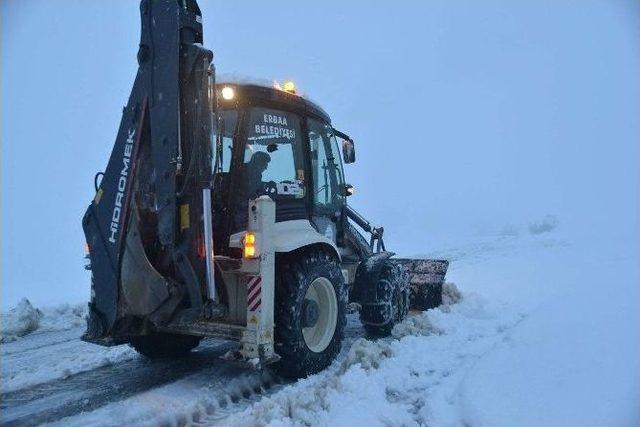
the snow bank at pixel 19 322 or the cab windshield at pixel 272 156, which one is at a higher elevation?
the cab windshield at pixel 272 156

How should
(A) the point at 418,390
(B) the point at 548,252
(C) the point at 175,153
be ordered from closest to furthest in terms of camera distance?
(C) the point at 175,153
(A) the point at 418,390
(B) the point at 548,252

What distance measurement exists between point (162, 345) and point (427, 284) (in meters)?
4.11

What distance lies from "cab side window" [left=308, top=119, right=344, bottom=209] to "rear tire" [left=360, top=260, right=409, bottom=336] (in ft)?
3.57

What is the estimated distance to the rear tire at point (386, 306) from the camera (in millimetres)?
5875

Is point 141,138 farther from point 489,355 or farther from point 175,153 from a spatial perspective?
point 489,355

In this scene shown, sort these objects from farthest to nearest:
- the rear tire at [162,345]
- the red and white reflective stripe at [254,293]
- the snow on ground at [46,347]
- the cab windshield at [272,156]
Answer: the rear tire at [162,345]
the cab windshield at [272,156]
the snow on ground at [46,347]
the red and white reflective stripe at [254,293]

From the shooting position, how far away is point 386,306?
19.3ft

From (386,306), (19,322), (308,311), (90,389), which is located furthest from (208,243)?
(19,322)

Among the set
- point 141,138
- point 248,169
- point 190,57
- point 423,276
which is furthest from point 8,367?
point 423,276

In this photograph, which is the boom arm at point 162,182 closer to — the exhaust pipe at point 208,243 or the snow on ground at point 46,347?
the exhaust pipe at point 208,243

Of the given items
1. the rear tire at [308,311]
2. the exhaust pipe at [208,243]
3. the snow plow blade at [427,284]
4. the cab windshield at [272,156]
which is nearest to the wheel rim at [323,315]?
the rear tire at [308,311]

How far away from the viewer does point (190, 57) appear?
3773mm

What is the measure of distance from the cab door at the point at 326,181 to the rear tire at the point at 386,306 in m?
0.80

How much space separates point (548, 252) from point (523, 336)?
11.8m
